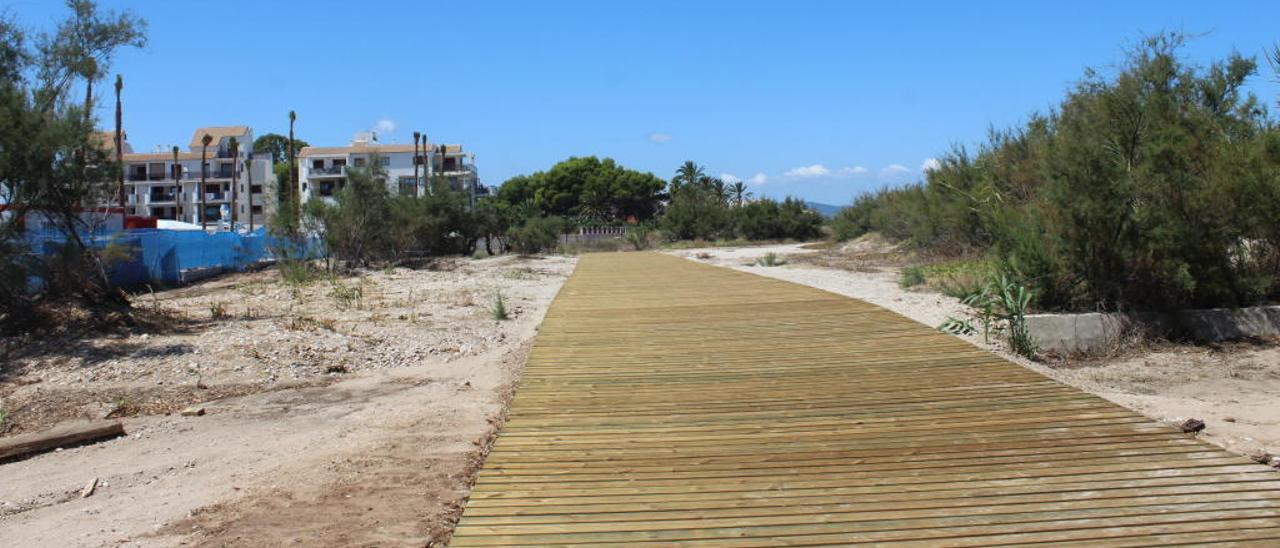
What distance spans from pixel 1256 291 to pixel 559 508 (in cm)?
903

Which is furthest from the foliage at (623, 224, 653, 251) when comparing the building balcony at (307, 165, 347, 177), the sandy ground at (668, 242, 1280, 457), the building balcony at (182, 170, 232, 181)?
the building balcony at (182, 170, 232, 181)

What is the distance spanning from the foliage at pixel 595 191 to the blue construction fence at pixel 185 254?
166 feet

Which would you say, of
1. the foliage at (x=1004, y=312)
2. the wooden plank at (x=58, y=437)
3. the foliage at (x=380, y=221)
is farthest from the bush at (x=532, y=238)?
the wooden plank at (x=58, y=437)

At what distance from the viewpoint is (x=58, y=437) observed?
6.52 meters

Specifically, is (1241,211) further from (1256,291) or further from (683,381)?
(683,381)

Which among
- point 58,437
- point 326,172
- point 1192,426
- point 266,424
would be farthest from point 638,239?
point 326,172

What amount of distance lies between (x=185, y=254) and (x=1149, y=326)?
80.0 ft

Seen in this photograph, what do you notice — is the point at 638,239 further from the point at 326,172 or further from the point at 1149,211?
the point at 326,172

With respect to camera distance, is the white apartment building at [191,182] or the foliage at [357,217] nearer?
the foliage at [357,217]

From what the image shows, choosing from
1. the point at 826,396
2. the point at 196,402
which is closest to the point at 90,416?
the point at 196,402

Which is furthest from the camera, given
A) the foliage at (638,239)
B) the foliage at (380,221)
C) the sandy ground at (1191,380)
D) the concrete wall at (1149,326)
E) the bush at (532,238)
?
the foliage at (638,239)

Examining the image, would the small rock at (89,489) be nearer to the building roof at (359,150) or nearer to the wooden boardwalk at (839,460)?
the wooden boardwalk at (839,460)

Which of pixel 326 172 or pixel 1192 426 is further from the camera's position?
pixel 326 172

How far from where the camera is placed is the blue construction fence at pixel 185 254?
21234 mm
